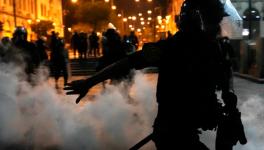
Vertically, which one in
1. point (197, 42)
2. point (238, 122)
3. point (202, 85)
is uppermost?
point (197, 42)

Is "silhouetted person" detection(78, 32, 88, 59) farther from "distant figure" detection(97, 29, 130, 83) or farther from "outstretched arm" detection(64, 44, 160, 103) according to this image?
"outstretched arm" detection(64, 44, 160, 103)

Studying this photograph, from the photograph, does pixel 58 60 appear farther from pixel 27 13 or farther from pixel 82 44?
pixel 27 13

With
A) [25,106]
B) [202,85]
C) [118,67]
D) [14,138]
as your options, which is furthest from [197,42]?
[25,106]

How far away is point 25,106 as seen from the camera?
9070 mm

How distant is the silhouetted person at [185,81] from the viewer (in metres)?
3.34

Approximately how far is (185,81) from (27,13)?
69085mm

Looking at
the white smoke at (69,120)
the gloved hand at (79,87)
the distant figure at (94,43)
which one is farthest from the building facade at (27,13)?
the gloved hand at (79,87)

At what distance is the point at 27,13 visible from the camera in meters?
70.6

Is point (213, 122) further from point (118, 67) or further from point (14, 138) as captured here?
point (14, 138)

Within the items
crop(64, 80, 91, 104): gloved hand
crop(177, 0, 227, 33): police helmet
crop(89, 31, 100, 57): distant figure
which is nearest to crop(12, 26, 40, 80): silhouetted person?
crop(177, 0, 227, 33): police helmet

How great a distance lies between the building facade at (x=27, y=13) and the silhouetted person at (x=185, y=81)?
48406 millimetres

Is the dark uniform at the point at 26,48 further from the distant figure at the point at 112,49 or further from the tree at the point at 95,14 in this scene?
the tree at the point at 95,14

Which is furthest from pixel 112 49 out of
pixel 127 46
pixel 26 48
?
pixel 26 48

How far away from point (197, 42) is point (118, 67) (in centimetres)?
50
